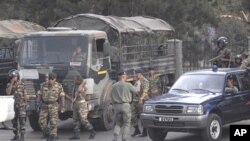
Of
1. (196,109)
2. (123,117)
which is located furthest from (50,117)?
(196,109)

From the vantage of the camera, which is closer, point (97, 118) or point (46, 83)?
point (46, 83)

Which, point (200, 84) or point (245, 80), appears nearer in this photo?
point (200, 84)

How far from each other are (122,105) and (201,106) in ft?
5.99

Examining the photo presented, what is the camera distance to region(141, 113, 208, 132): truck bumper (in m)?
12.7

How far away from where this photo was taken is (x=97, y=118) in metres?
16.1

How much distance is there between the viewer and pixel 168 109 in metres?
13.2

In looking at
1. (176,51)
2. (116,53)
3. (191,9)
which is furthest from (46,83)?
(191,9)

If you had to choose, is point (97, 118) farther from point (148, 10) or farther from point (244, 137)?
point (148, 10)

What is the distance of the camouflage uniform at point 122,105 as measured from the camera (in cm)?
1341

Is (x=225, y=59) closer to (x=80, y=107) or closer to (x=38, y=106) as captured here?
(x=80, y=107)

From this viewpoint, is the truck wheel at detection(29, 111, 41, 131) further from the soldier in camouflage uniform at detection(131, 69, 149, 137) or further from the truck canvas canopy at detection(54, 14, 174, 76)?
the soldier in camouflage uniform at detection(131, 69, 149, 137)

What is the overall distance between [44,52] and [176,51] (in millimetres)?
7437

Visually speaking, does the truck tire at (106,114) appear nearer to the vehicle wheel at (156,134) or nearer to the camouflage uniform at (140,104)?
the camouflage uniform at (140,104)

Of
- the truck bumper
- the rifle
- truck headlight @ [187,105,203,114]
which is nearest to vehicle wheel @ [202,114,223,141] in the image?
the truck bumper
